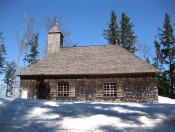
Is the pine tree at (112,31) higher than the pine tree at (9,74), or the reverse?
the pine tree at (112,31)

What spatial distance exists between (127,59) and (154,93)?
4.18 m

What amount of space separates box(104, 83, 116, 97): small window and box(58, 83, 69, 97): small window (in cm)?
359

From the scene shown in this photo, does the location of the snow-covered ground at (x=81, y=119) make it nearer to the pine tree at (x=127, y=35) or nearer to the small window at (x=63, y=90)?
the small window at (x=63, y=90)

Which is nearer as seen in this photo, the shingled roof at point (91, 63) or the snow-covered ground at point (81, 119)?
the snow-covered ground at point (81, 119)

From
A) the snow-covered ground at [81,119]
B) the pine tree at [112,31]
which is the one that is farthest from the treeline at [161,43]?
the snow-covered ground at [81,119]

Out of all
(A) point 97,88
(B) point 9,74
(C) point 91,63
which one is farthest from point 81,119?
(B) point 9,74

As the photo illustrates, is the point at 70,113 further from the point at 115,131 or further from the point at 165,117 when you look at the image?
the point at 165,117

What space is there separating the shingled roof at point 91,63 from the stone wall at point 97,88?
69 centimetres

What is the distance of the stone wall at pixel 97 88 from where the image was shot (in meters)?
15.2

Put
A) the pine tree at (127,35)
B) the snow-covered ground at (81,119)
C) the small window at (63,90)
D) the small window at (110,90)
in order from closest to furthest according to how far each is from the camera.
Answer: the snow-covered ground at (81,119)
the small window at (110,90)
the small window at (63,90)
the pine tree at (127,35)

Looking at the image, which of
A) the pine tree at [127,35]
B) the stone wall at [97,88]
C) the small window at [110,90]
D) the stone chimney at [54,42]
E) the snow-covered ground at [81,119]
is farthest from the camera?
the pine tree at [127,35]

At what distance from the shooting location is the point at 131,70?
616 inches

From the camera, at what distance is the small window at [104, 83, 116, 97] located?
15844 millimetres

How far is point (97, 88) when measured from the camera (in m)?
16.0
